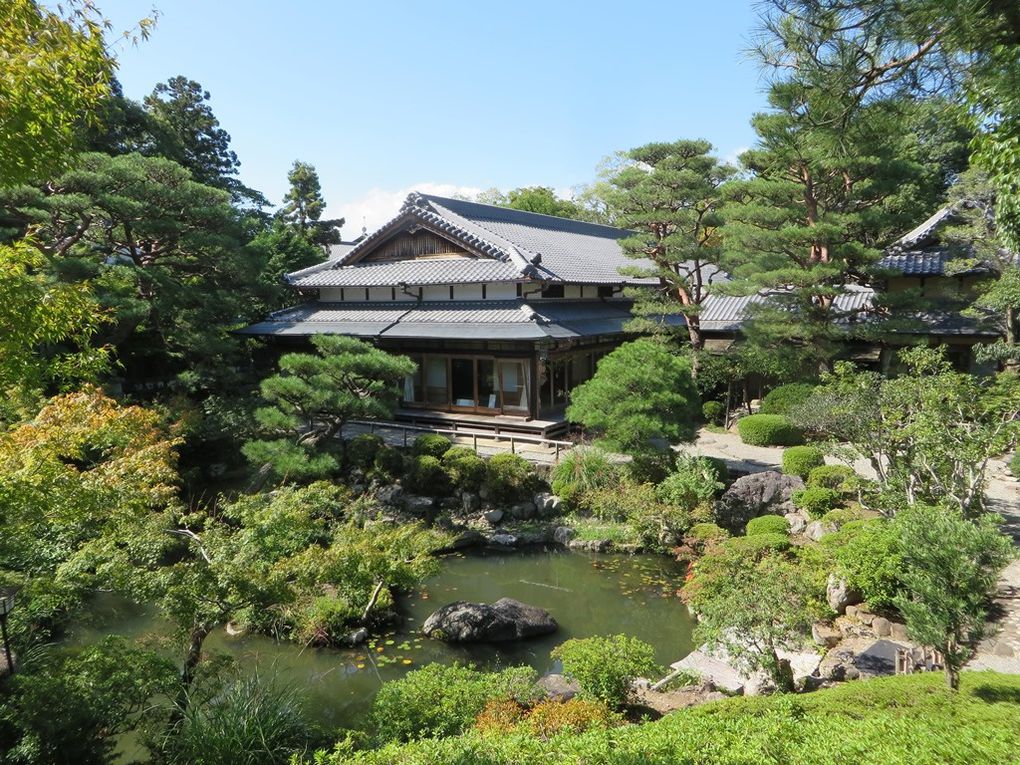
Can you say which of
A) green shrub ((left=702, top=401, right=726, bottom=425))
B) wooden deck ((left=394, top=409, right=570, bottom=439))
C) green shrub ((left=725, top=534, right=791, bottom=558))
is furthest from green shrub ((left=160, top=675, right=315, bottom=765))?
green shrub ((left=702, top=401, right=726, bottom=425))

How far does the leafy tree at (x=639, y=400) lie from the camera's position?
39.9 ft

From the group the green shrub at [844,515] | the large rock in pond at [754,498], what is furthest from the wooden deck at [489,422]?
the green shrub at [844,515]

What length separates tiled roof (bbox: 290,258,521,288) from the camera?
58.1 ft

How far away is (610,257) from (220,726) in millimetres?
21776

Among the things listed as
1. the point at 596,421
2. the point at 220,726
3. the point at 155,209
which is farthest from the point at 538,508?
the point at 155,209

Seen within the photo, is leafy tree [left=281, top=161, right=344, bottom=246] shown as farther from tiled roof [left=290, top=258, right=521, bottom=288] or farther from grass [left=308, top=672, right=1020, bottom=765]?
grass [left=308, top=672, right=1020, bottom=765]

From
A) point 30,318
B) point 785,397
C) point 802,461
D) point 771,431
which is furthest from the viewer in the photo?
point 785,397

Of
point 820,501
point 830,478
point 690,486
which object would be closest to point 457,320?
point 690,486

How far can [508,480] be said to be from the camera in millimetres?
13523

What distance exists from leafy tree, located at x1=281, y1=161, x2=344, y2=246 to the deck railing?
22.3 meters

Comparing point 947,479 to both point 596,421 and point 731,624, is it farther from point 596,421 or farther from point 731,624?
point 596,421

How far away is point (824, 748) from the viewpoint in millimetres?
3953

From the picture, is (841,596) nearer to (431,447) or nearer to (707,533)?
(707,533)

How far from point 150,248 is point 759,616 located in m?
19.1
